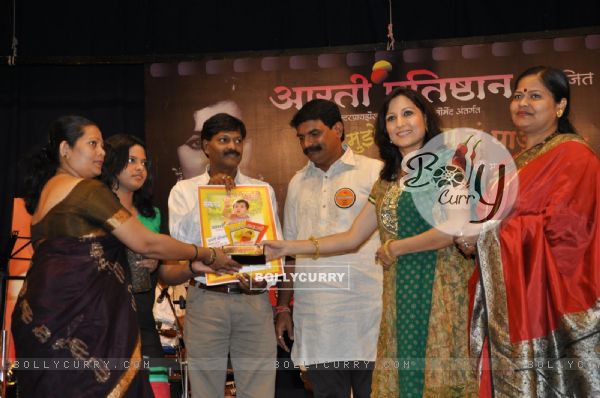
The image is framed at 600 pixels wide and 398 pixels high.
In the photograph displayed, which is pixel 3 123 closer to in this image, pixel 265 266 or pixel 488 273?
pixel 265 266

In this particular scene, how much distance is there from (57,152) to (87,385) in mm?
1141

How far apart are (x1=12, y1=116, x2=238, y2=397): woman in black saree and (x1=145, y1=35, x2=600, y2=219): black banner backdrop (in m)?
2.14

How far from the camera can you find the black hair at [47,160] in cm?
365

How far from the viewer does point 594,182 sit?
3.30m

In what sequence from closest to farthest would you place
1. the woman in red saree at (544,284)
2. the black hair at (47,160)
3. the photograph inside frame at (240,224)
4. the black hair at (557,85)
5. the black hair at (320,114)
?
the woman in red saree at (544,284) → the black hair at (557,85) → the black hair at (47,160) → the photograph inside frame at (240,224) → the black hair at (320,114)

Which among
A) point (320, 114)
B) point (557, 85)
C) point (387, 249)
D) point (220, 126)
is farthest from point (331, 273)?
point (557, 85)

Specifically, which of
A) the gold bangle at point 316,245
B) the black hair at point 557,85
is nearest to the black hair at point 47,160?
the gold bangle at point 316,245

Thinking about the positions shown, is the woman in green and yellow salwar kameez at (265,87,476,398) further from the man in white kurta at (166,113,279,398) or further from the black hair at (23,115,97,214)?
the black hair at (23,115,97,214)

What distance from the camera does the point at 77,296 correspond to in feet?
11.2

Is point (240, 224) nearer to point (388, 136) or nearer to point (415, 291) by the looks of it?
point (388, 136)

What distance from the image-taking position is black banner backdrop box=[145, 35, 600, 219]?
554 centimetres

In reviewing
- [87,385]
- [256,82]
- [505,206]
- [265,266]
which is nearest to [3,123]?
[256,82]

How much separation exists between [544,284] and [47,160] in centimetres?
243

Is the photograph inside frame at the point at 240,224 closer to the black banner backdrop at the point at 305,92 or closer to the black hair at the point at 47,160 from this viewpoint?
the black hair at the point at 47,160
